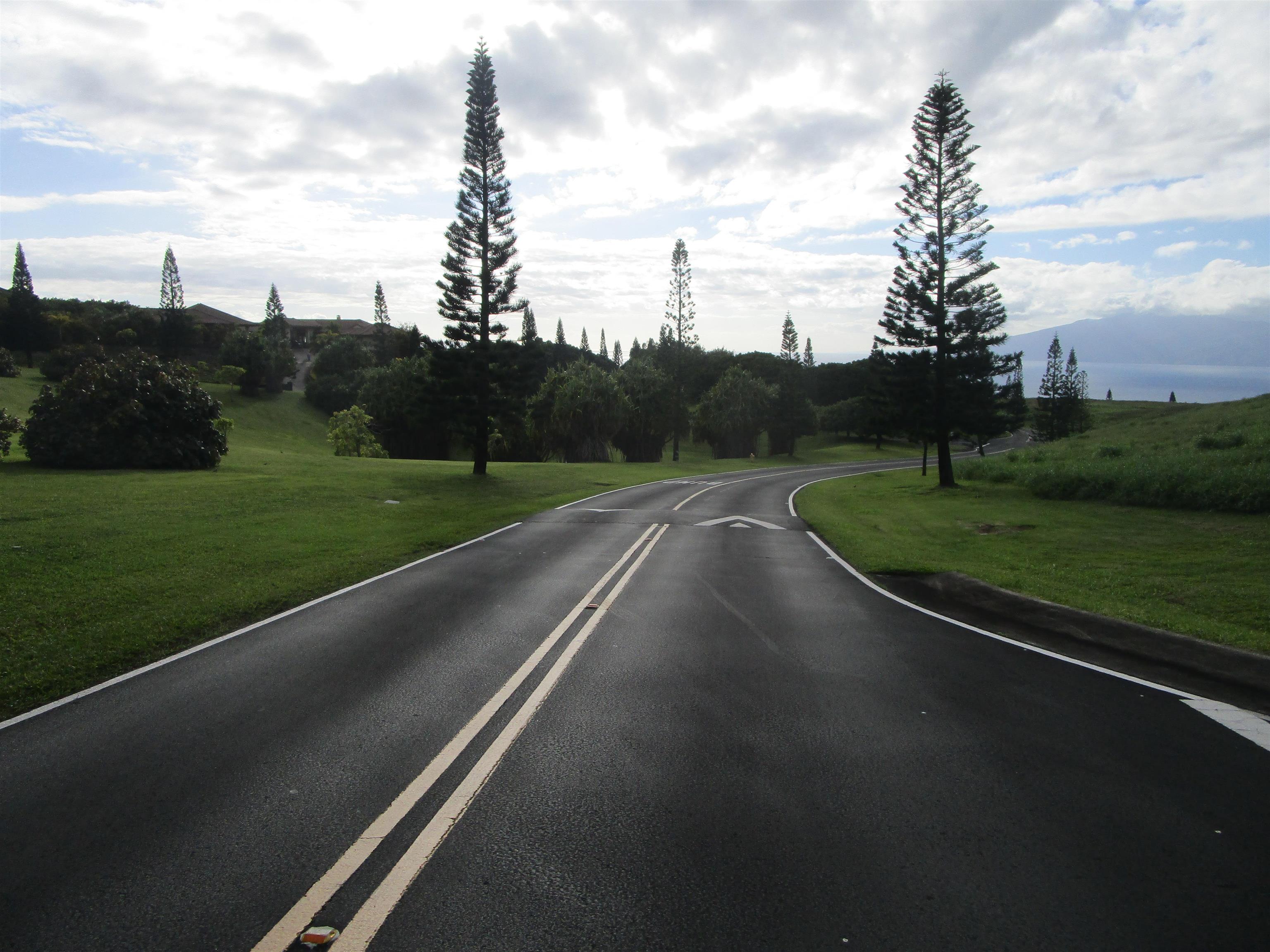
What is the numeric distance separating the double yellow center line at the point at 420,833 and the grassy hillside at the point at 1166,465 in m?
17.8

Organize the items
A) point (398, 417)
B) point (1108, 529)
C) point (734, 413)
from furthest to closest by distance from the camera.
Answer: point (734, 413) < point (398, 417) < point (1108, 529)

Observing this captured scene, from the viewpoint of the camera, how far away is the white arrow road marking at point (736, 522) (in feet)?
62.5

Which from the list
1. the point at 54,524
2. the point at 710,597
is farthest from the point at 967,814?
the point at 54,524

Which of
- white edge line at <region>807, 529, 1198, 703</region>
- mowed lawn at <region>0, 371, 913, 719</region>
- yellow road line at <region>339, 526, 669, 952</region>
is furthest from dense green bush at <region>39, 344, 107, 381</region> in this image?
yellow road line at <region>339, 526, 669, 952</region>

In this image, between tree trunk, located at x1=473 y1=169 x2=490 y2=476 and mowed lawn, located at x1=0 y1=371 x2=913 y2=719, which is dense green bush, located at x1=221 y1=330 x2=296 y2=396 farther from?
tree trunk, located at x1=473 y1=169 x2=490 y2=476

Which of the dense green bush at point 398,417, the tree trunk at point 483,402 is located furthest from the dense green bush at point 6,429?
the dense green bush at point 398,417

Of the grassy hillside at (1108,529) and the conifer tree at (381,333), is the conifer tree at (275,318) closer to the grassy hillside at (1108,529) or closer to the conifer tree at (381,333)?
the conifer tree at (381,333)

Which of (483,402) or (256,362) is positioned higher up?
(256,362)

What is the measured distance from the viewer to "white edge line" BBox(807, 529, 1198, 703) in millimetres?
6609

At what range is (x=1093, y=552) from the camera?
14.5 meters

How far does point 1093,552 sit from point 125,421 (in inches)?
1189

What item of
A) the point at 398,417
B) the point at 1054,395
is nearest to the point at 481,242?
the point at 398,417

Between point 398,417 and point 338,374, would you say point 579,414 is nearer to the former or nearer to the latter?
point 398,417

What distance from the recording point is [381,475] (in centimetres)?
3039
